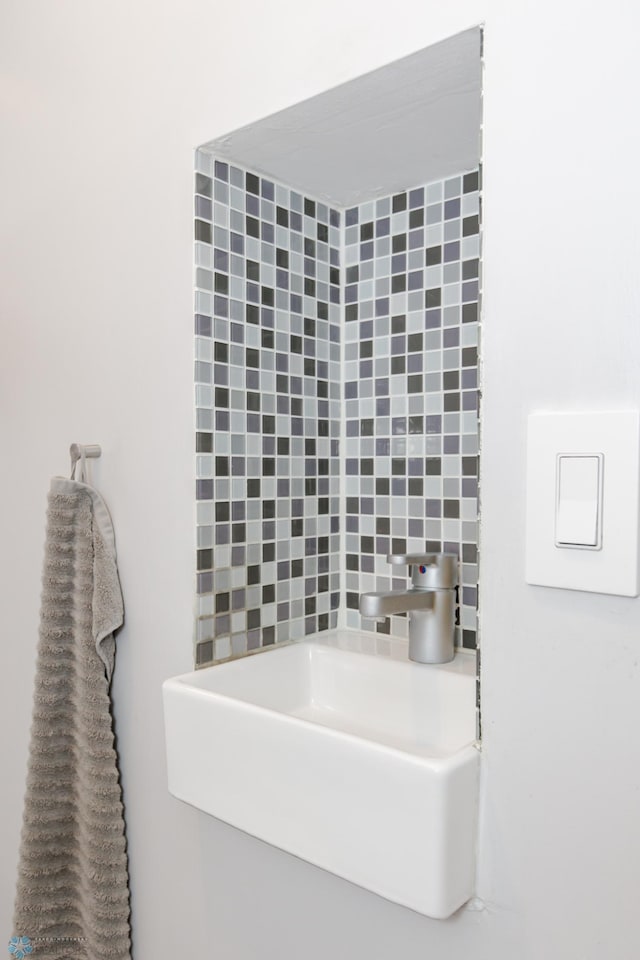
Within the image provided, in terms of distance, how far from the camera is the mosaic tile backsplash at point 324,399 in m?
1.01

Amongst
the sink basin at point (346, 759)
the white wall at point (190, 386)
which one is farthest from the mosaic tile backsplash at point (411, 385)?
the white wall at point (190, 386)

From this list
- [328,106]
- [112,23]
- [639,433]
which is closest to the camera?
[639,433]

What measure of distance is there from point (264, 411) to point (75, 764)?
608mm

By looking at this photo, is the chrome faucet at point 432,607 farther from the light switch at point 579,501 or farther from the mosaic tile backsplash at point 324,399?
the light switch at point 579,501

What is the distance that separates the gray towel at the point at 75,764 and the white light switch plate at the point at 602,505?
2.12 ft

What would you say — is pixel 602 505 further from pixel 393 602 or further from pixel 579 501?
pixel 393 602

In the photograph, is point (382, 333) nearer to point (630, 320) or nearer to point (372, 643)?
point (372, 643)

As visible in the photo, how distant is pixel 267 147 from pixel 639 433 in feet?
2.02

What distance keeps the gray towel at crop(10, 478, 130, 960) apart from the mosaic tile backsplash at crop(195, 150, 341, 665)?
0.67ft

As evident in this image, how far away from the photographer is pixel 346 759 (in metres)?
0.75

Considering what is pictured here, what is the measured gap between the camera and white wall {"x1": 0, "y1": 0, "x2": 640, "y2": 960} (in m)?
0.65

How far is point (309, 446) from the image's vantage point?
1.16m

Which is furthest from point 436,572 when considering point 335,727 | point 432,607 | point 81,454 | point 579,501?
point 81,454

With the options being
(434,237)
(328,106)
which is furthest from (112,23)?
(434,237)
